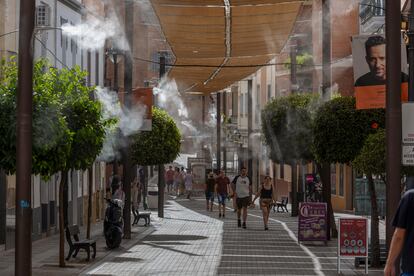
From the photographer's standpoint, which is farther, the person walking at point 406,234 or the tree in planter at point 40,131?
the tree in planter at point 40,131

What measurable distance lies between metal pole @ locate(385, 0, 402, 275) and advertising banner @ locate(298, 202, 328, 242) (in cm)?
1070

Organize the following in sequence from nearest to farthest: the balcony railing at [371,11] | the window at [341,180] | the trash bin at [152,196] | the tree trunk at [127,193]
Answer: the tree trunk at [127,193] < the balcony railing at [371,11] < the trash bin at [152,196] < the window at [341,180]

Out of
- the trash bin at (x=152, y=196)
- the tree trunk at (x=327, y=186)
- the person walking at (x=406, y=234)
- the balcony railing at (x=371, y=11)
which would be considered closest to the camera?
the person walking at (x=406, y=234)

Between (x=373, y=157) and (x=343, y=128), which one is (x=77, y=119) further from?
(x=343, y=128)

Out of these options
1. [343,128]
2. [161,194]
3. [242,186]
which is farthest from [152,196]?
[343,128]

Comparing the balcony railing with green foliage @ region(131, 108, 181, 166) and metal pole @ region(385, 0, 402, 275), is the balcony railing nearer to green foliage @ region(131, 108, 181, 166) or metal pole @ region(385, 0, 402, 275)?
green foliage @ region(131, 108, 181, 166)

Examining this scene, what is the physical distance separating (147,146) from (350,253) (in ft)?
46.1

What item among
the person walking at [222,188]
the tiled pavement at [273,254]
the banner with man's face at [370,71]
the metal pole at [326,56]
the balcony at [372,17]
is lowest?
the tiled pavement at [273,254]

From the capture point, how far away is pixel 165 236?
95.7 ft

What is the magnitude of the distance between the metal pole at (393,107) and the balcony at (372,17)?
25467 millimetres

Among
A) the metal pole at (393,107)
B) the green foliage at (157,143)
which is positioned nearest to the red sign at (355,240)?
the metal pole at (393,107)

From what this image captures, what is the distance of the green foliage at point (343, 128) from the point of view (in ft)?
74.3

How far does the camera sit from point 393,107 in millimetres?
14422

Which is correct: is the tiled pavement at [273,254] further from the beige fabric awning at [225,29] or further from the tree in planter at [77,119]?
the beige fabric awning at [225,29]
